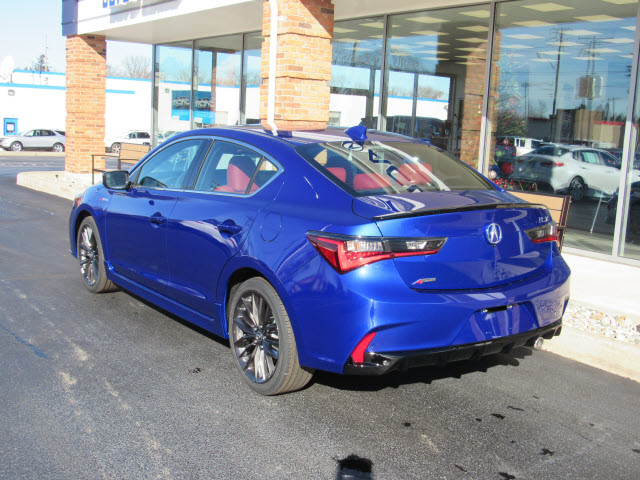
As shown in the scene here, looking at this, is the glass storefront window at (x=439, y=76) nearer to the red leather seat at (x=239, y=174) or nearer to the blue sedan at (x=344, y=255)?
the blue sedan at (x=344, y=255)

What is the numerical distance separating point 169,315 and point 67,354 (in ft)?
4.02

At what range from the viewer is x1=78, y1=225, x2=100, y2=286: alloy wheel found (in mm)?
6461

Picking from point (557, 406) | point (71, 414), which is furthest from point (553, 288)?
point (71, 414)

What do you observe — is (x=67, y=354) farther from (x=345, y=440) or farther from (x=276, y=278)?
Answer: (x=345, y=440)

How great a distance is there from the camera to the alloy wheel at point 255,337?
414 centimetres

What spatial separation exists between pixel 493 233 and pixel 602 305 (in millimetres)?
3119

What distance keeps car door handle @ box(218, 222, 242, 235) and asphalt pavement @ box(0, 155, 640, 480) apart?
0.99m

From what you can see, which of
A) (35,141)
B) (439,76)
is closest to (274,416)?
(439,76)

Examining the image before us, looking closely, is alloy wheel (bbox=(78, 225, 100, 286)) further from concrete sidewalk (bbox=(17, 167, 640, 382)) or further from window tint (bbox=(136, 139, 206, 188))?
concrete sidewalk (bbox=(17, 167, 640, 382))

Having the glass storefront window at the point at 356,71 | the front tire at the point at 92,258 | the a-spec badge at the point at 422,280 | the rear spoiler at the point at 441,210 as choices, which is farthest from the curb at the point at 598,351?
the glass storefront window at the point at 356,71

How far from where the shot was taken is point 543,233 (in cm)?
412

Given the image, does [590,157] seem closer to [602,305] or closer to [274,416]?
[602,305]

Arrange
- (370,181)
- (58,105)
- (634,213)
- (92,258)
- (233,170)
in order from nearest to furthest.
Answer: (370,181), (233,170), (92,258), (634,213), (58,105)

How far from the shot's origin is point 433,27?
37.6ft
